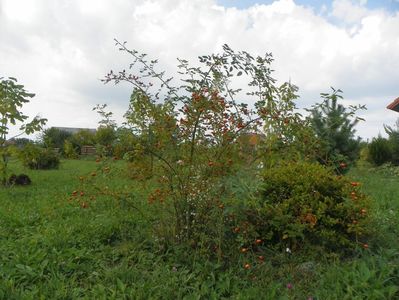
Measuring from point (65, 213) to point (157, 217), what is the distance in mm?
1645

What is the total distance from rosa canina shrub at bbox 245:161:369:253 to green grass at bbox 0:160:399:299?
0.17m

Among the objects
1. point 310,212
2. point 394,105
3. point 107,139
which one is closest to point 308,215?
point 310,212

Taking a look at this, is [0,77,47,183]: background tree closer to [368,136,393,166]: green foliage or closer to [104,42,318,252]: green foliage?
[104,42,318,252]: green foliage

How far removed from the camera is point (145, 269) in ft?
10.2

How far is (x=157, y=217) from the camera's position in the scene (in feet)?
12.1

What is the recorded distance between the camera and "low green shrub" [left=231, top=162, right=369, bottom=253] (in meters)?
3.28

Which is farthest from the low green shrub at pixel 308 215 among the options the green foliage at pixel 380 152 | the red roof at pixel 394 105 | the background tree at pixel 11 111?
the green foliage at pixel 380 152

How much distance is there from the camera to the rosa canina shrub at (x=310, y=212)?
3.29m

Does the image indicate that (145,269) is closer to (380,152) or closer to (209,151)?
(209,151)

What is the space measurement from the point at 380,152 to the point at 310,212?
14498mm

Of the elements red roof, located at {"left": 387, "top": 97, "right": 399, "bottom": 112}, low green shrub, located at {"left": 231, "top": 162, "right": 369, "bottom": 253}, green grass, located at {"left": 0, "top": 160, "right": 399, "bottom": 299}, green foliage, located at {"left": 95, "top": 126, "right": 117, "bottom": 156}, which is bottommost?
green grass, located at {"left": 0, "top": 160, "right": 399, "bottom": 299}

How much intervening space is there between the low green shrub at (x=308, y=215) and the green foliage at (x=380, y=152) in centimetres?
1393

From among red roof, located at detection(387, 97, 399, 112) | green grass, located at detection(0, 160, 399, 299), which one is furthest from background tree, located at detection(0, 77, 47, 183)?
red roof, located at detection(387, 97, 399, 112)

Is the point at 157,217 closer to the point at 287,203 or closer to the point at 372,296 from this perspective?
the point at 287,203
